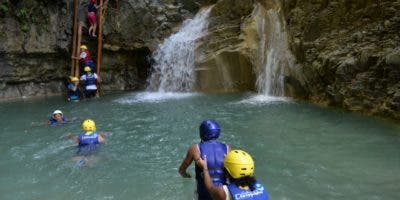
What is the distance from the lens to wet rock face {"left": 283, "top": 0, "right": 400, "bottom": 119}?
10711 mm

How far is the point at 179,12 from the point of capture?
62.6 ft

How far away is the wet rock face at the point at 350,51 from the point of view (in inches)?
422

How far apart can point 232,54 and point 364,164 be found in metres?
8.91

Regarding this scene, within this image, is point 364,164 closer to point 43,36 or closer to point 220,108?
point 220,108

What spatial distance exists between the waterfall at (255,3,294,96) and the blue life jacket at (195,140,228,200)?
9765 mm

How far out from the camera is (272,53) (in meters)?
15.1

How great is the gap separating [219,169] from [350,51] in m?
8.24

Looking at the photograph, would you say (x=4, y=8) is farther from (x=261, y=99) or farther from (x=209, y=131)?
(x=209, y=131)

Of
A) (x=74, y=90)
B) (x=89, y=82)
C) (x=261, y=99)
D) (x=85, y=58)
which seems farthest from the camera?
(x=85, y=58)

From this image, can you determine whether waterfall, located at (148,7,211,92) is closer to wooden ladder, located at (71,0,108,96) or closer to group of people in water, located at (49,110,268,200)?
wooden ladder, located at (71,0,108,96)

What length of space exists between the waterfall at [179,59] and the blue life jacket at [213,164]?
1189 centimetres

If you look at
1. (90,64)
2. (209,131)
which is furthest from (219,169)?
(90,64)

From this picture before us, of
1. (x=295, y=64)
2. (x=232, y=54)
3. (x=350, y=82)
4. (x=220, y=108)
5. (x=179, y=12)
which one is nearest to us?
(x=350, y=82)

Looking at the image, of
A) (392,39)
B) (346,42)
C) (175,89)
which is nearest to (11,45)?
(175,89)
